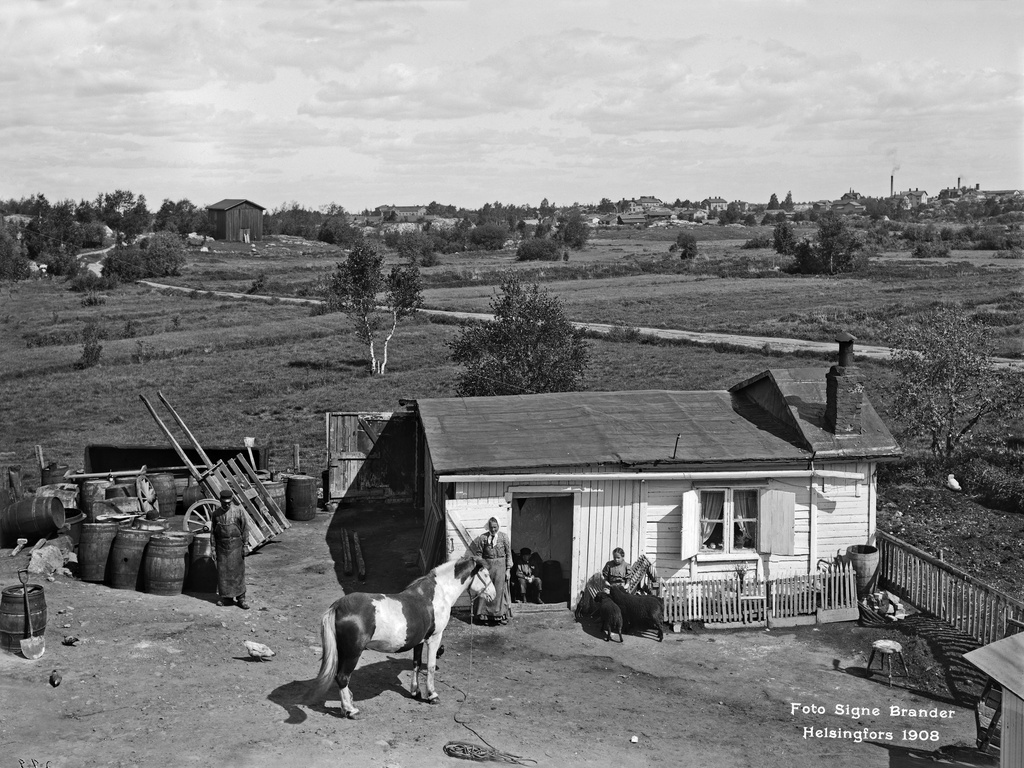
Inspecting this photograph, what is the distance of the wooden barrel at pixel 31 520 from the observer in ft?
55.8

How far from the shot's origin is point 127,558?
15312 millimetres

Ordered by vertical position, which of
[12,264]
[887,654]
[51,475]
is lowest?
[887,654]

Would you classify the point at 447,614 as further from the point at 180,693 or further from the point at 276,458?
the point at 276,458

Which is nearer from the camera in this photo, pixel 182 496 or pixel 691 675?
pixel 691 675

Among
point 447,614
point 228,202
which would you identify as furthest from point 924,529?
point 228,202

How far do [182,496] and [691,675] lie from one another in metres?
10.8

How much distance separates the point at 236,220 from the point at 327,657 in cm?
11268

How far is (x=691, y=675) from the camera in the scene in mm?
13516

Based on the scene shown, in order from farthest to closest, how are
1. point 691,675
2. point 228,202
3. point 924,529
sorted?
point 228,202 → point 924,529 → point 691,675

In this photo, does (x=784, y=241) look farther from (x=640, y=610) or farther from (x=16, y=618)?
(x=16, y=618)

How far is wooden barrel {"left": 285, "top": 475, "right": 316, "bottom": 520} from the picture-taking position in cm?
2058

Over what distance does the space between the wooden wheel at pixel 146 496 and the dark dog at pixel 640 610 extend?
8.71 metres

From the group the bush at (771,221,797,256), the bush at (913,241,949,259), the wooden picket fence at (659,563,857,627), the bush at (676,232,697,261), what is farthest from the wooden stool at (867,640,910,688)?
the bush at (913,241,949,259)

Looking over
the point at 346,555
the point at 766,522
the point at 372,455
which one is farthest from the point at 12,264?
the point at 766,522
